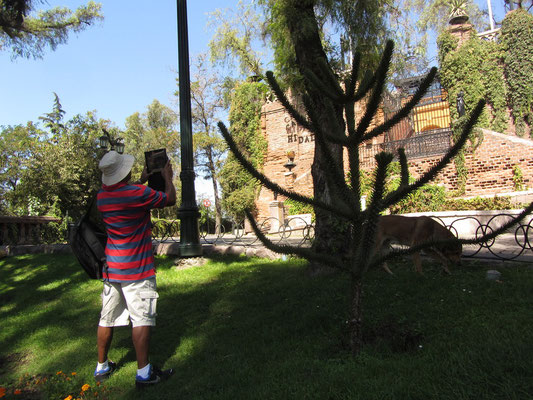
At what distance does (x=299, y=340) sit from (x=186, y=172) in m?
4.33

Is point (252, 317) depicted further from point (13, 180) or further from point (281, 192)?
point (13, 180)

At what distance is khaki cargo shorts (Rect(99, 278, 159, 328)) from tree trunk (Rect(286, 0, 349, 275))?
287 centimetres

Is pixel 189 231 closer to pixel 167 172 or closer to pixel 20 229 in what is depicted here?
pixel 167 172

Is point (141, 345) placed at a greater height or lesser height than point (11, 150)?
lesser

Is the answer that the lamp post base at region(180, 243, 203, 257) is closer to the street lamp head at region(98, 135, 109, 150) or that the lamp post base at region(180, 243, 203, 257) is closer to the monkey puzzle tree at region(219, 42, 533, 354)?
the monkey puzzle tree at region(219, 42, 533, 354)

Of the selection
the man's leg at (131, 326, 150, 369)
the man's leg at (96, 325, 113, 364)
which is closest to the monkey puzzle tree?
the man's leg at (131, 326, 150, 369)

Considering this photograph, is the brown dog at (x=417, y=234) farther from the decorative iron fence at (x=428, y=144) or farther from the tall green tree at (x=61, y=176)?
the tall green tree at (x=61, y=176)

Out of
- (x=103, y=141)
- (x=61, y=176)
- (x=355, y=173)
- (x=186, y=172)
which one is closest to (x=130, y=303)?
(x=355, y=173)

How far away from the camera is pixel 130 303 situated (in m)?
3.04

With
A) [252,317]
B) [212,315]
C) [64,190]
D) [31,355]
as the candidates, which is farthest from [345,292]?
[64,190]

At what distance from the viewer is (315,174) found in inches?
221

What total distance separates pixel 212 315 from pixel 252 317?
60 centimetres

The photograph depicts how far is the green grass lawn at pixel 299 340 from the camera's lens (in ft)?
7.89

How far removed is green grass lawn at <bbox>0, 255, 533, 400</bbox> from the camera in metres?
2.41
